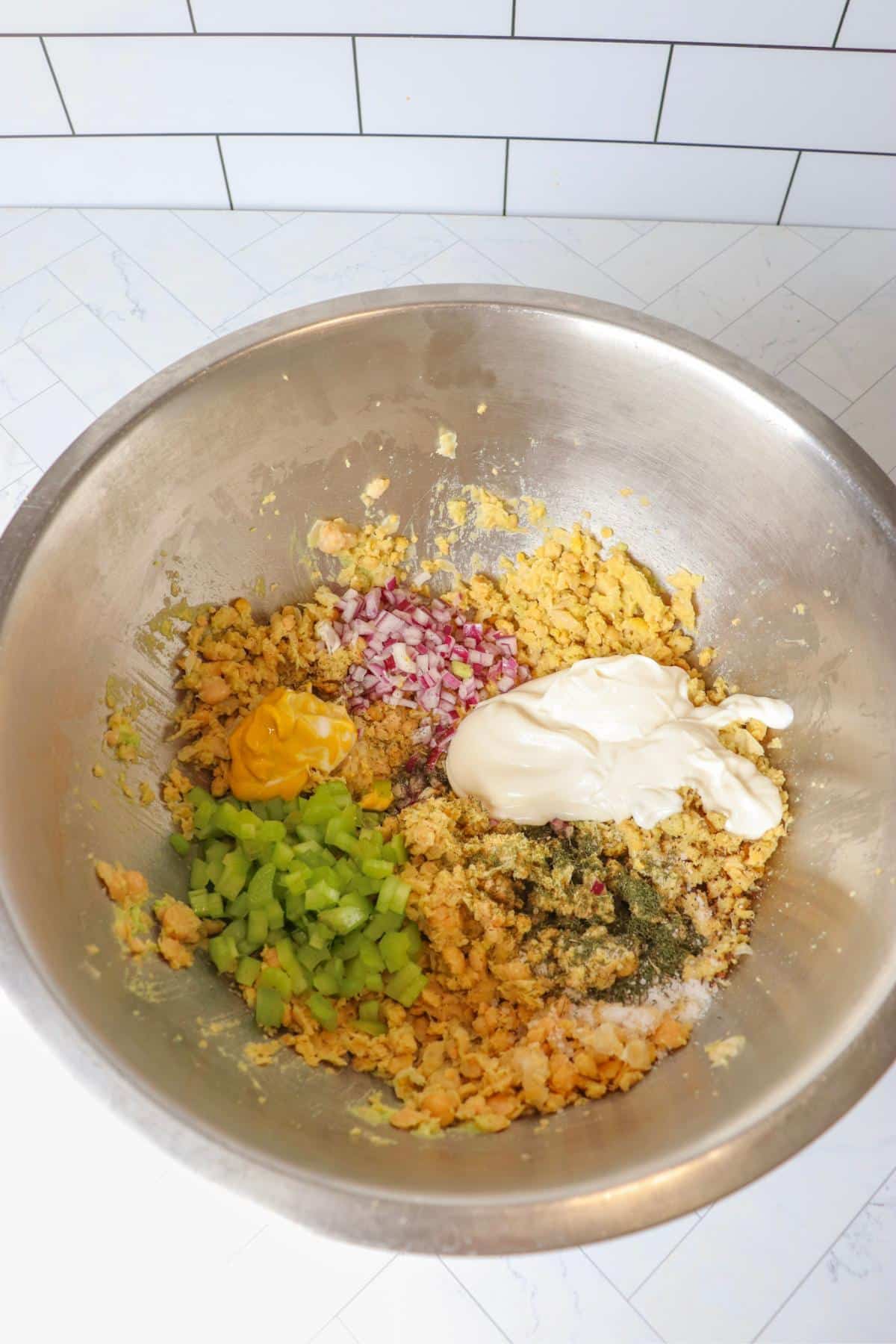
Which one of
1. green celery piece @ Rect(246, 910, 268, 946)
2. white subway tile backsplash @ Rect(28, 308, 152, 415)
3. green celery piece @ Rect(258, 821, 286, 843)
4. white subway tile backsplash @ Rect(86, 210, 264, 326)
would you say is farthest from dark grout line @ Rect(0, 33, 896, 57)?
green celery piece @ Rect(246, 910, 268, 946)

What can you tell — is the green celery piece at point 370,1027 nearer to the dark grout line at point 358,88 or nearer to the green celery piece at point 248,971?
the green celery piece at point 248,971

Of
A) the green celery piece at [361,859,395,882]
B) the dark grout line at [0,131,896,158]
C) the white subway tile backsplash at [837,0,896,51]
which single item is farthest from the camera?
the dark grout line at [0,131,896,158]

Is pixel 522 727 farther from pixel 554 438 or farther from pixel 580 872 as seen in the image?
pixel 554 438

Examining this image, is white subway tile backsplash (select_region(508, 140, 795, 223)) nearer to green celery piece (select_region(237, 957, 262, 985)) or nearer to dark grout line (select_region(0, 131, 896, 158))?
dark grout line (select_region(0, 131, 896, 158))

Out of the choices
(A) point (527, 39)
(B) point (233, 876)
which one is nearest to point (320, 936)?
(B) point (233, 876)

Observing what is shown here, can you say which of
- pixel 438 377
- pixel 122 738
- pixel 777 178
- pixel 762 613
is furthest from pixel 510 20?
pixel 122 738

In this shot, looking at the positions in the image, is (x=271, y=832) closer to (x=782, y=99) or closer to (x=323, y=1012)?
(x=323, y=1012)
